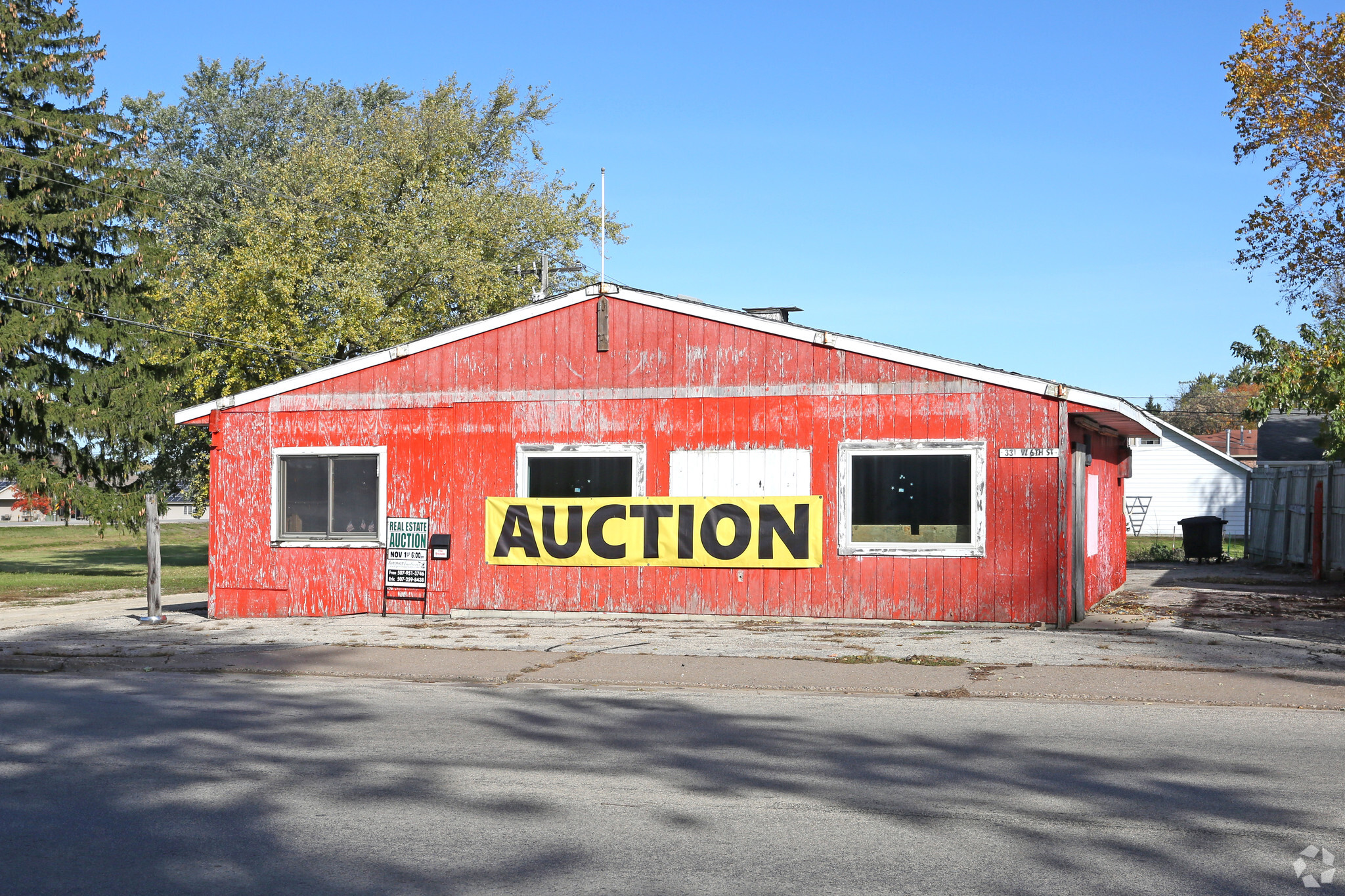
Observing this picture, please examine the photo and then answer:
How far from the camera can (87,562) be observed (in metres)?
42.2

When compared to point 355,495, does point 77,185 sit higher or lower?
higher

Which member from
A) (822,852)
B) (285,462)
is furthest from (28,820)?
(285,462)

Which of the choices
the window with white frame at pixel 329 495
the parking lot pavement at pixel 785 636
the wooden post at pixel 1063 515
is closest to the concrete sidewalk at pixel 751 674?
the parking lot pavement at pixel 785 636

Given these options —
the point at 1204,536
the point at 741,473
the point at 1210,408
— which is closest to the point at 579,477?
the point at 741,473

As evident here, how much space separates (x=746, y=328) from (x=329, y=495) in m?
6.54

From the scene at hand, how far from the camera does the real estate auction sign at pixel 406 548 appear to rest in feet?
57.3

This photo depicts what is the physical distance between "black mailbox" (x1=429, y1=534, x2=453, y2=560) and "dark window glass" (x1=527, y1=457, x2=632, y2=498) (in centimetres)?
133

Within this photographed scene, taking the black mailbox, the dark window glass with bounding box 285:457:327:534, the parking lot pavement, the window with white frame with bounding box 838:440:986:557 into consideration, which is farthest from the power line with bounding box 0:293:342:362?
the window with white frame with bounding box 838:440:986:557

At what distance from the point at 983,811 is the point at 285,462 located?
45.0ft

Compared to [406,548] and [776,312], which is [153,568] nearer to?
[406,548]

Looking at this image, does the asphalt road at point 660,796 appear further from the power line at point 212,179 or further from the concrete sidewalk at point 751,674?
the power line at point 212,179

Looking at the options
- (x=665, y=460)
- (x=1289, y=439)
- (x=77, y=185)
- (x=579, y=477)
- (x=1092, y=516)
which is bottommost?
(x=1092, y=516)

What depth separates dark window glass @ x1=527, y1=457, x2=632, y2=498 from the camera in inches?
673

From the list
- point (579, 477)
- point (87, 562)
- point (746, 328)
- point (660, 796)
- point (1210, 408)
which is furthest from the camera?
point (1210, 408)
